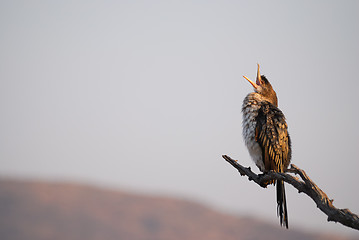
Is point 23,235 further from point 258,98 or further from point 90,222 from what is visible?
point 258,98

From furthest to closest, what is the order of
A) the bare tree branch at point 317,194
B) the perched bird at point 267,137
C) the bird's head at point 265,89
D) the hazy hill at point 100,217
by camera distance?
the hazy hill at point 100,217, the bird's head at point 265,89, the perched bird at point 267,137, the bare tree branch at point 317,194

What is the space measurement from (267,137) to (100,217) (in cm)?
5645

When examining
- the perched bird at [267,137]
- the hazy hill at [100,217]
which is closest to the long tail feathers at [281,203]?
the perched bird at [267,137]

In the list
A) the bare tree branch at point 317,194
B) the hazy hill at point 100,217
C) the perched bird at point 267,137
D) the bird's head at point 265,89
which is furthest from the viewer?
the hazy hill at point 100,217

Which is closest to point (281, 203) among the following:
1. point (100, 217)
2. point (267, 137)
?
point (267, 137)

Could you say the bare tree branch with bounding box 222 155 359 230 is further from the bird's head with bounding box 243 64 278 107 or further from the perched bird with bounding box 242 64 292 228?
the bird's head with bounding box 243 64 278 107

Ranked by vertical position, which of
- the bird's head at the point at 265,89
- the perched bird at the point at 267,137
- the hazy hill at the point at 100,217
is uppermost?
the hazy hill at the point at 100,217

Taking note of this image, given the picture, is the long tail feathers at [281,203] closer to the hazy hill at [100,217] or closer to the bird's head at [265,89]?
the bird's head at [265,89]

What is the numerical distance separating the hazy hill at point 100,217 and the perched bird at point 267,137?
50744mm

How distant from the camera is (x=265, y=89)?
398 inches

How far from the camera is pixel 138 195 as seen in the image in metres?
69.1

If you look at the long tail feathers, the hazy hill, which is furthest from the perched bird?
the hazy hill

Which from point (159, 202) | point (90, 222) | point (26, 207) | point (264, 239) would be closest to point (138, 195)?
point (159, 202)

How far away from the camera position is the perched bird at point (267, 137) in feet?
29.1
